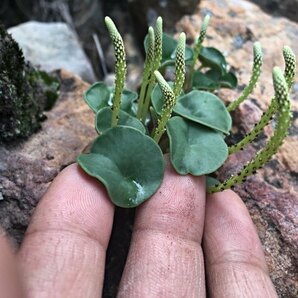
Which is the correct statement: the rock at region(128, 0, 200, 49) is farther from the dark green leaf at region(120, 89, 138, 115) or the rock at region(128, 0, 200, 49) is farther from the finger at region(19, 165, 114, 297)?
the finger at region(19, 165, 114, 297)

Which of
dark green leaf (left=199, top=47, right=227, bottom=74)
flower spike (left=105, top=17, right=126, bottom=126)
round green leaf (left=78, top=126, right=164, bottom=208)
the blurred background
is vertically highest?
flower spike (left=105, top=17, right=126, bottom=126)

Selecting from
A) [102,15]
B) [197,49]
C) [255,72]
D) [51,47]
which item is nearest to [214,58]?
[197,49]

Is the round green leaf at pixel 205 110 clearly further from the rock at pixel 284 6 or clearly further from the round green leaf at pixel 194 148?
the rock at pixel 284 6

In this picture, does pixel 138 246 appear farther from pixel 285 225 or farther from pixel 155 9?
pixel 155 9

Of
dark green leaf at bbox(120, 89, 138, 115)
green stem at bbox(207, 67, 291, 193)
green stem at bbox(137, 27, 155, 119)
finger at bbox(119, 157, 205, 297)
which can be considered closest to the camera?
green stem at bbox(207, 67, 291, 193)

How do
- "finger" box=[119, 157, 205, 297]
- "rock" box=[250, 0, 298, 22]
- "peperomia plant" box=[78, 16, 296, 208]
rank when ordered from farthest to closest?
"rock" box=[250, 0, 298, 22]
"peperomia plant" box=[78, 16, 296, 208]
"finger" box=[119, 157, 205, 297]

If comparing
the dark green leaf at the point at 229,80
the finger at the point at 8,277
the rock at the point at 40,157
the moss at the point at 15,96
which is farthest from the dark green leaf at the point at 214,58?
the finger at the point at 8,277

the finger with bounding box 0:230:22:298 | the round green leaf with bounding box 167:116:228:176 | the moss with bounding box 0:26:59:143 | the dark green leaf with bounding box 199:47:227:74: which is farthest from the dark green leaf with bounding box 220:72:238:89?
the finger with bounding box 0:230:22:298
